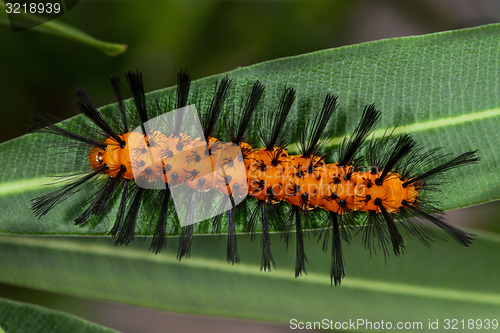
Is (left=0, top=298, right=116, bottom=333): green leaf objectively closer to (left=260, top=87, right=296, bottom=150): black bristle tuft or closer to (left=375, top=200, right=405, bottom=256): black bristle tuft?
(left=260, top=87, right=296, bottom=150): black bristle tuft

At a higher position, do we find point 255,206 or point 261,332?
point 255,206

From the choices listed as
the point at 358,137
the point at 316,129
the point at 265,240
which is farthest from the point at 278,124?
the point at 265,240

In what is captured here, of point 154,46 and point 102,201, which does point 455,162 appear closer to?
point 102,201

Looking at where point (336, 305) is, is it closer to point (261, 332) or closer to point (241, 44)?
point (261, 332)

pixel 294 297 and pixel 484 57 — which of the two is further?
pixel 294 297

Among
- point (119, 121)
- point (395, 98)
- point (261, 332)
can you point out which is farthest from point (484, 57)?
point (261, 332)

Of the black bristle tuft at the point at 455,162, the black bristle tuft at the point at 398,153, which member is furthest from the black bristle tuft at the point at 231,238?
the black bristle tuft at the point at 455,162
